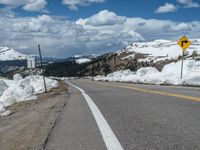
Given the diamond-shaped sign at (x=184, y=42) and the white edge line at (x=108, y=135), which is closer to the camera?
the white edge line at (x=108, y=135)

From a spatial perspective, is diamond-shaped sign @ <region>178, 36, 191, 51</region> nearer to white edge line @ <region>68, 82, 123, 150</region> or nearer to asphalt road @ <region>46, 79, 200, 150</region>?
asphalt road @ <region>46, 79, 200, 150</region>

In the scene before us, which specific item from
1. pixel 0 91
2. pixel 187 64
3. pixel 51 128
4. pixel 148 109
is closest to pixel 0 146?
pixel 51 128

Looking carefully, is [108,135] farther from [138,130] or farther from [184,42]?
[184,42]

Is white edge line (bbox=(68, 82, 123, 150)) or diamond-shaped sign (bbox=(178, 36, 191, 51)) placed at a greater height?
diamond-shaped sign (bbox=(178, 36, 191, 51))

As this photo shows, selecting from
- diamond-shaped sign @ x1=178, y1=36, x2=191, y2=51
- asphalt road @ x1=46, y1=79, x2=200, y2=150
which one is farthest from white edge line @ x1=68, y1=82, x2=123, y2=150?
diamond-shaped sign @ x1=178, y1=36, x2=191, y2=51

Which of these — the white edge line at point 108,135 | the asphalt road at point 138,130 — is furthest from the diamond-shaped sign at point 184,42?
the white edge line at point 108,135

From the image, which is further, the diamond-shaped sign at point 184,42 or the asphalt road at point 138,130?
the diamond-shaped sign at point 184,42

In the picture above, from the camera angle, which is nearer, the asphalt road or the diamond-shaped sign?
the asphalt road

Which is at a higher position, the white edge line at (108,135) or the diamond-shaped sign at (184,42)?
the diamond-shaped sign at (184,42)

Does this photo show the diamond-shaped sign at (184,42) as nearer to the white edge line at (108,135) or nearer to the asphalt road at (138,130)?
the asphalt road at (138,130)

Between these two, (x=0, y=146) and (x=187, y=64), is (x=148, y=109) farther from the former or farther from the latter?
(x=187, y=64)

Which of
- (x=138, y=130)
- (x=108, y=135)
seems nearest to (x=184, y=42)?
(x=138, y=130)

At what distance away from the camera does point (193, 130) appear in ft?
20.5

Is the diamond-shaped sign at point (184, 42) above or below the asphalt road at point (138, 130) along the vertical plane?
above
